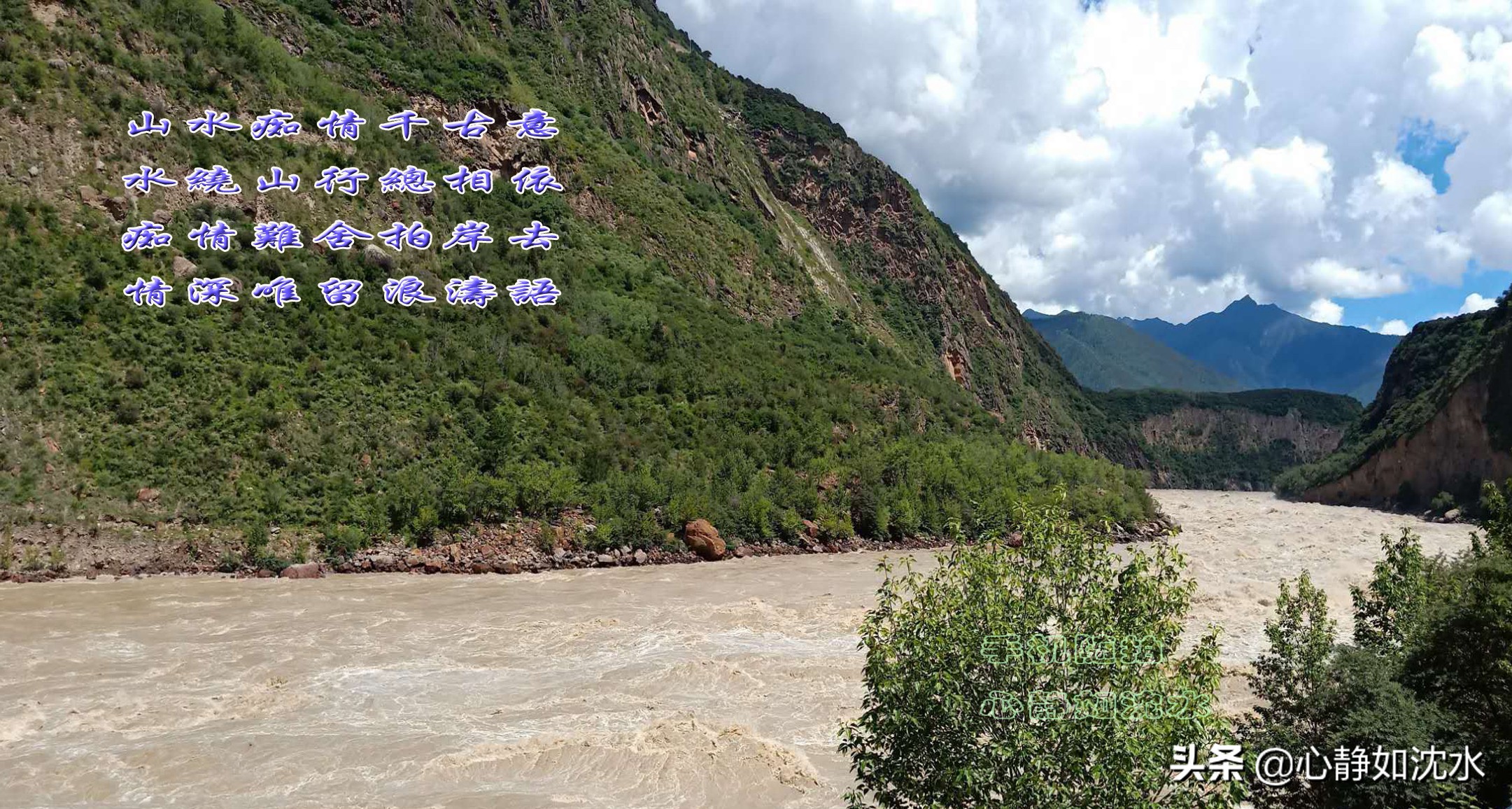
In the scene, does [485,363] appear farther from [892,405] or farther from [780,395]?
[892,405]

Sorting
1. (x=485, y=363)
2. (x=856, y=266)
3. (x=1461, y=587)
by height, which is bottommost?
(x=1461, y=587)

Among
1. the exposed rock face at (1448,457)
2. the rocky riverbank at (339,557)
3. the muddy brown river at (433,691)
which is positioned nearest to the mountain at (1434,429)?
the exposed rock face at (1448,457)

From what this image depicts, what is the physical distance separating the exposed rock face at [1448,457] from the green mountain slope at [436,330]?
28425 millimetres

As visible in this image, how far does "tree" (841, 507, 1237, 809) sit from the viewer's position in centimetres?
484

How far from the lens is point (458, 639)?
1672cm

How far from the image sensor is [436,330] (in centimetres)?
3241

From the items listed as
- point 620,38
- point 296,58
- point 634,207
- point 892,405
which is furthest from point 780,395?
point 620,38

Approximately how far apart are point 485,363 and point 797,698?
75.6 ft

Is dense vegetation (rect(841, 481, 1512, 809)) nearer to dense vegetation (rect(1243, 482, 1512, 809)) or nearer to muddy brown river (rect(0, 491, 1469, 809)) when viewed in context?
dense vegetation (rect(1243, 482, 1512, 809))

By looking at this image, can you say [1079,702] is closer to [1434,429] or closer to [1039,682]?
[1039,682]

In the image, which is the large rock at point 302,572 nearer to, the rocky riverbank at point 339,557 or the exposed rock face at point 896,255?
the rocky riverbank at point 339,557

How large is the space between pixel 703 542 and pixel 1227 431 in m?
134

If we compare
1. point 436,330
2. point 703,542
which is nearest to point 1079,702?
point 703,542

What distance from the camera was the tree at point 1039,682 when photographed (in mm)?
4836
